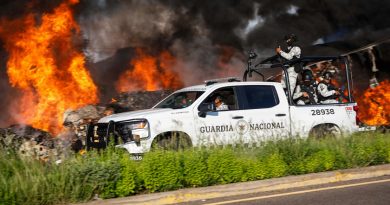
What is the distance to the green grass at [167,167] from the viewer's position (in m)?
6.34

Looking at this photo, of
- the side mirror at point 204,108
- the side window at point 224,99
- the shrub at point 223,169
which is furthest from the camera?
the side window at point 224,99

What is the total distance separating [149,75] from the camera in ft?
63.9

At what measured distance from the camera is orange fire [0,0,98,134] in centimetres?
1658

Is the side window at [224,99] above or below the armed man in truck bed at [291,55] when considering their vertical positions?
below

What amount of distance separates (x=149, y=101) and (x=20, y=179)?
30.8 ft

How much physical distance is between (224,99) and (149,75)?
31.9 feet

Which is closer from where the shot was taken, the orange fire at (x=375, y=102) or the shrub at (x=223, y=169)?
the shrub at (x=223, y=169)

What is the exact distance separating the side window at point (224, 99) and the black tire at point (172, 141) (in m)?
1.16

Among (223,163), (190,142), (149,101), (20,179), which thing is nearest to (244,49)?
Answer: (149,101)

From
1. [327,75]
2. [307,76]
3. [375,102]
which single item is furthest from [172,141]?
[375,102]

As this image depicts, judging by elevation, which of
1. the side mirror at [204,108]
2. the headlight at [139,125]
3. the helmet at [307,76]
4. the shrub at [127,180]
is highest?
the helmet at [307,76]

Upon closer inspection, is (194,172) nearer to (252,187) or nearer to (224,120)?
(252,187)

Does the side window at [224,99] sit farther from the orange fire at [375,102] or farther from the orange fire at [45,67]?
the orange fire at [375,102]

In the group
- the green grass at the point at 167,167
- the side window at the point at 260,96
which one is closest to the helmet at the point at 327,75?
the side window at the point at 260,96
